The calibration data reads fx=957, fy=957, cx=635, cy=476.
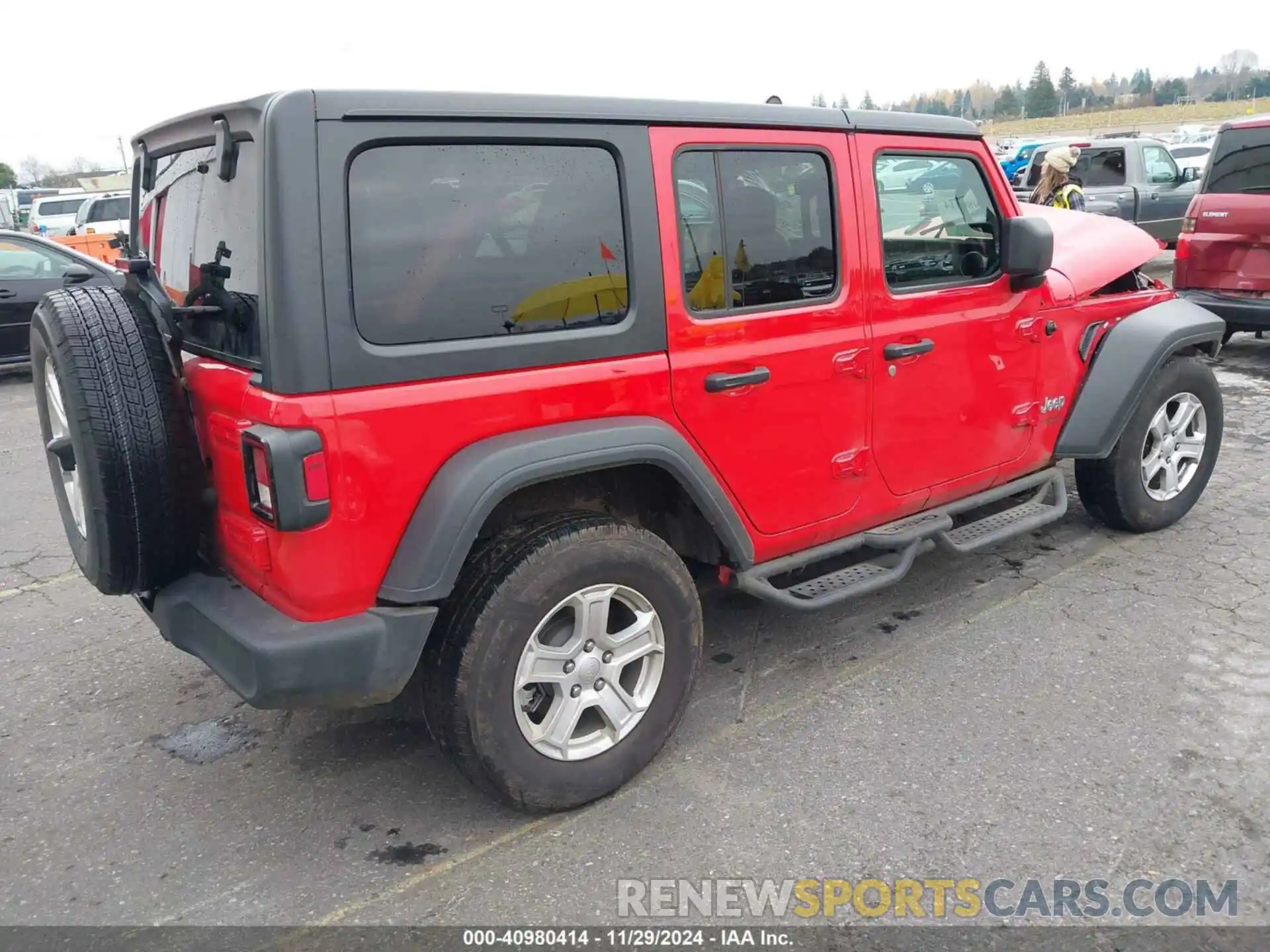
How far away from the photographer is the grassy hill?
203 feet

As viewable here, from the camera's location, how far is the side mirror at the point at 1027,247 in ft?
12.2

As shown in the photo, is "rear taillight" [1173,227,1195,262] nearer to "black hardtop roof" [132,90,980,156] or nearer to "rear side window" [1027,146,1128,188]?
"black hardtop roof" [132,90,980,156]

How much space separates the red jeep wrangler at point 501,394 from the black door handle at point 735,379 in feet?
0.04

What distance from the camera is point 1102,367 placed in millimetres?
4270

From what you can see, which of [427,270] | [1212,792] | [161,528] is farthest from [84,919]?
[1212,792]

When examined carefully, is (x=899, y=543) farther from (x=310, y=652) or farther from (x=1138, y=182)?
(x=1138, y=182)

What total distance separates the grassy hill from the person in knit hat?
55986 mm

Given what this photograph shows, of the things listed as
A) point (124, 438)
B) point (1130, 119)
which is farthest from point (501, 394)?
point (1130, 119)

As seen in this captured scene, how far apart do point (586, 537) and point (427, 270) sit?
0.84 metres

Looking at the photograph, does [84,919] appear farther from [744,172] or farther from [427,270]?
[744,172]

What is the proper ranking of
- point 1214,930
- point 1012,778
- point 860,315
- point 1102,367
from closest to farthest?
point 1214,930 < point 1012,778 < point 860,315 < point 1102,367

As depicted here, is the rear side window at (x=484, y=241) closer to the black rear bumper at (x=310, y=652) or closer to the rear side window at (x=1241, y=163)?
the black rear bumper at (x=310, y=652)

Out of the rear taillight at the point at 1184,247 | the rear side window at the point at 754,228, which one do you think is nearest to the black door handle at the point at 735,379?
the rear side window at the point at 754,228

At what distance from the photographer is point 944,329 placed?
142 inches
